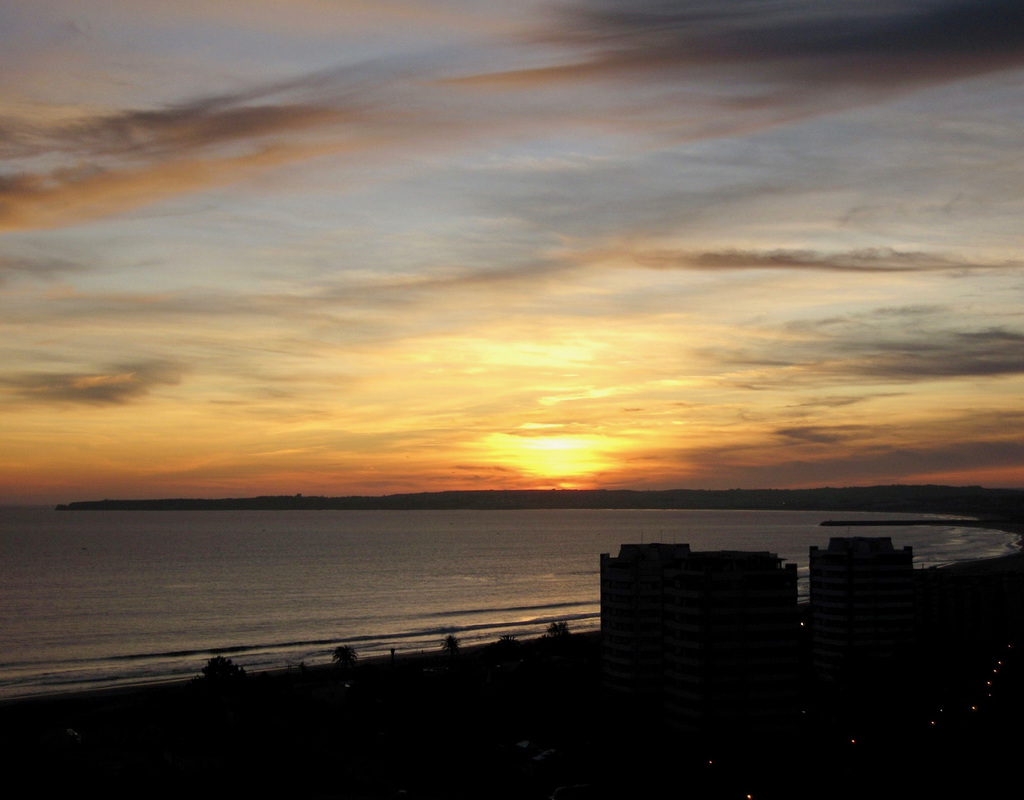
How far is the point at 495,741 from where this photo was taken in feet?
219

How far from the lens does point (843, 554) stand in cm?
8875

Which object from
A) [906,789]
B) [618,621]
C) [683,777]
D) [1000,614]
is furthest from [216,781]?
[1000,614]

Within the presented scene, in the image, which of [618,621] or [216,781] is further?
[618,621]

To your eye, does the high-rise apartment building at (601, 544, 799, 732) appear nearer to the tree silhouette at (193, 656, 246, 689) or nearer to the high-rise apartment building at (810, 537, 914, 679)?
the high-rise apartment building at (810, 537, 914, 679)

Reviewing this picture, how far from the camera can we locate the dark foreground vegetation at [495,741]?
5509 cm

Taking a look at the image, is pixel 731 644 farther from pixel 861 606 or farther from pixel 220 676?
pixel 220 676

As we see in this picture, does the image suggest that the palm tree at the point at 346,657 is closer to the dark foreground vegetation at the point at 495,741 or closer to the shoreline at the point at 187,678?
the shoreline at the point at 187,678

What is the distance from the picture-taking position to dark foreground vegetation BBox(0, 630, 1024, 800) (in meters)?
55.1

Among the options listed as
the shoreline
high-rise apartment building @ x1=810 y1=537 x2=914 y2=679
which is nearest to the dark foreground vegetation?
the shoreline

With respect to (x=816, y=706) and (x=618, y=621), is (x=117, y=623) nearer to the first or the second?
(x=618, y=621)

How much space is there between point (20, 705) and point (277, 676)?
22825 mm

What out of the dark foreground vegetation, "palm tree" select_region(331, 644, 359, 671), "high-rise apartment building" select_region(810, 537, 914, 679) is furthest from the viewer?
"palm tree" select_region(331, 644, 359, 671)

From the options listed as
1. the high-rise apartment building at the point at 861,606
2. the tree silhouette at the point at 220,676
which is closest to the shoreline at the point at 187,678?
the tree silhouette at the point at 220,676

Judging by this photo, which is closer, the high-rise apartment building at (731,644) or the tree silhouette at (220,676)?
the high-rise apartment building at (731,644)
